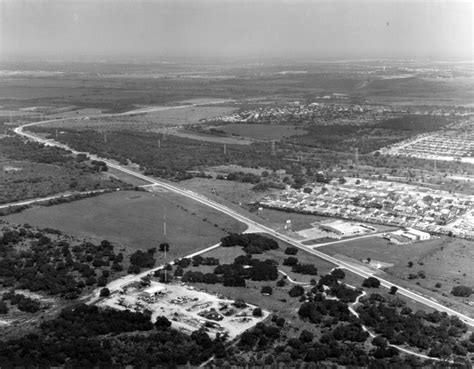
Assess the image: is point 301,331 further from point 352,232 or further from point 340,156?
point 340,156

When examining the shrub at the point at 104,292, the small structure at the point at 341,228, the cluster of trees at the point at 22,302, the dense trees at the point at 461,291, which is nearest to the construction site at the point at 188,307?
the shrub at the point at 104,292

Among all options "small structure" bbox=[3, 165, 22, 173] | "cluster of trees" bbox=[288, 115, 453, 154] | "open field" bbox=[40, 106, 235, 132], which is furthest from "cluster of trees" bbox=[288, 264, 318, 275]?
"open field" bbox=[40, 106, 235, 132]

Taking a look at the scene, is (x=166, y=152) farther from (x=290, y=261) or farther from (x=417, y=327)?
(x=417, y=327)

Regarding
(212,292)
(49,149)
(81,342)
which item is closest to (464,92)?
(49,149)

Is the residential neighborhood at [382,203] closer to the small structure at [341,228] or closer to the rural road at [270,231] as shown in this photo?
the small structure at [341,228]

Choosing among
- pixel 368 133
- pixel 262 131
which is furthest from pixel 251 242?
pixel 262 131

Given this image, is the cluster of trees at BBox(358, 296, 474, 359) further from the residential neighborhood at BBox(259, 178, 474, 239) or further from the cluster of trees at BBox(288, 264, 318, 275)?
the residential neighborhood at BBox(259, 178, 474, 239)

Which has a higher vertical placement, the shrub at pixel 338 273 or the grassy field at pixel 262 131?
the shrub at pixel 338 273
